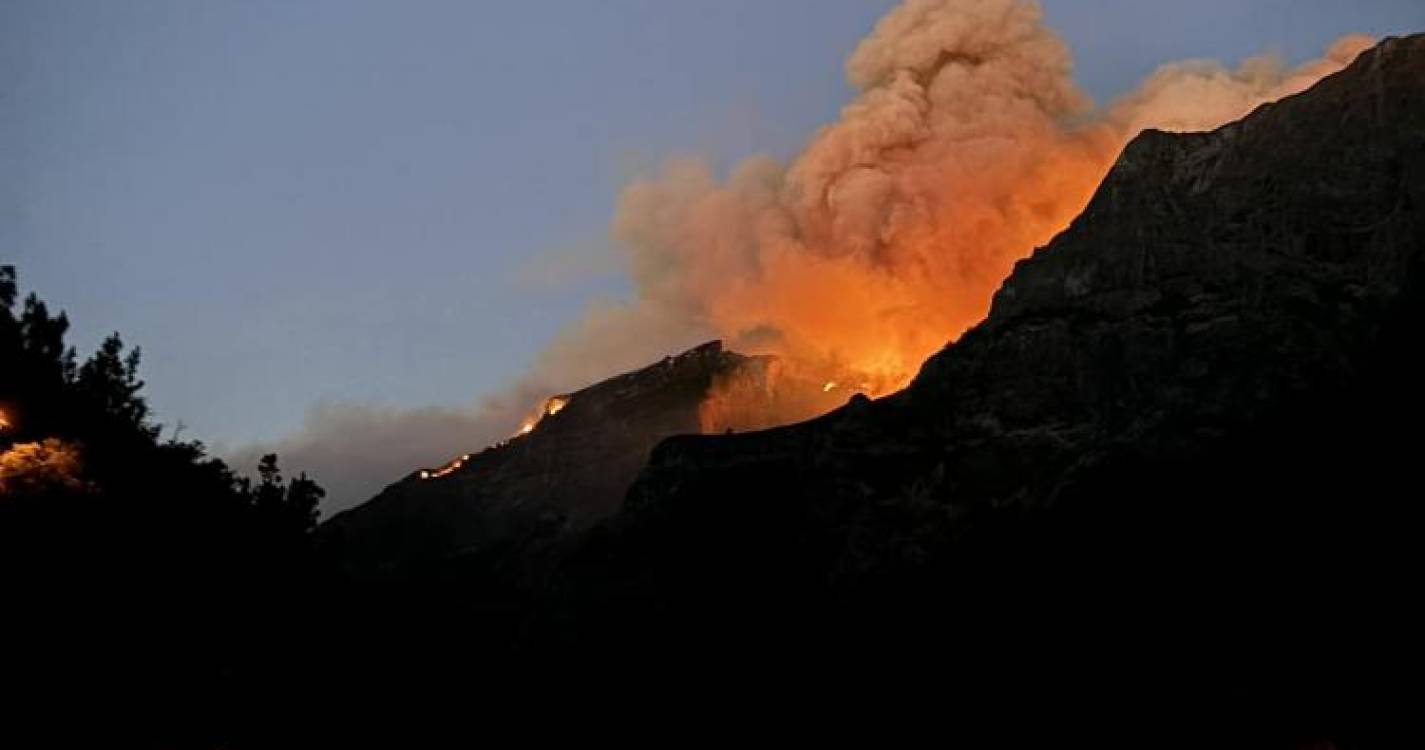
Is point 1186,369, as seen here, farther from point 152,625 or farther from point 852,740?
point 152,625

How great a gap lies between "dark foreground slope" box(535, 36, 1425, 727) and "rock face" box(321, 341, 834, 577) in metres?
26.5

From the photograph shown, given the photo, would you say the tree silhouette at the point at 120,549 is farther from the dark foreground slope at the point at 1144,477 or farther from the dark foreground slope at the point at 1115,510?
the dark foreground slope at the point at 1144,477

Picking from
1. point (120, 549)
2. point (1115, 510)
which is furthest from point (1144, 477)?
point (120, 549)

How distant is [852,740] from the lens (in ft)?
300

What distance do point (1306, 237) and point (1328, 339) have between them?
871 cm

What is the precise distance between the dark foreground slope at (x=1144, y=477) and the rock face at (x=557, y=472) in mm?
26545

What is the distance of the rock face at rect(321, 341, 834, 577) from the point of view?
13750 centimetres

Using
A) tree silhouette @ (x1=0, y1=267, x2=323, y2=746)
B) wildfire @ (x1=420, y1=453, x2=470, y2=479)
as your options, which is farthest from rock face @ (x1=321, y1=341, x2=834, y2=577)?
tree silhouette @ (x1=0, y1=267, x2=323, y2=746)

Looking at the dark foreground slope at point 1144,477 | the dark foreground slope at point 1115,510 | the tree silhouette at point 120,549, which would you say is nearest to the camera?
the tree silhouette at point 120,549

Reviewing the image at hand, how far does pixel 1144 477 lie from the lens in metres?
92.8

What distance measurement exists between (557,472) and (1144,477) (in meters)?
69.1

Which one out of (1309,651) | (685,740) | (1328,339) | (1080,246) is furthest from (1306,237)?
(685,740)

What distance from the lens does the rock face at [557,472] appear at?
137500mm

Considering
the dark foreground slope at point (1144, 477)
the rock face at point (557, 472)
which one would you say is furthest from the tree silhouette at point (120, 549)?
the rock face at point (557, 472)
